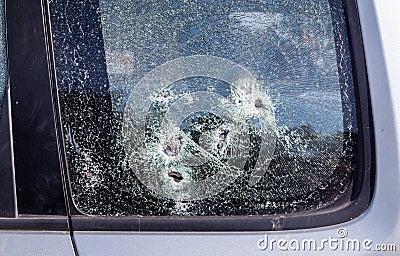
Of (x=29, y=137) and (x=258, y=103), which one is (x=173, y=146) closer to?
(x=258, y=103)

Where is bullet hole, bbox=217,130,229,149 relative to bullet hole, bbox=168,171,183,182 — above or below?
above

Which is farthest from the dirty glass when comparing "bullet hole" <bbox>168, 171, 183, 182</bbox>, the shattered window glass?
the shattered window glass

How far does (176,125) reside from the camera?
1.58 meters

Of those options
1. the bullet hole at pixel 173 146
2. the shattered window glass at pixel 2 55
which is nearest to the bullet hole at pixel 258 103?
the bullet hole at pixel 173 146

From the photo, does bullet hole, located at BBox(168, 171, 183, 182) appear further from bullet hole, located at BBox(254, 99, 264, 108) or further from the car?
bullet hole, located at BBox(254, 99, 264, 108)

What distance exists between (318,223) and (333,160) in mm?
156

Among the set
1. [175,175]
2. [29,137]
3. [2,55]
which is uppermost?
[2,55]

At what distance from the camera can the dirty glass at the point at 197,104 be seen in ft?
5.04

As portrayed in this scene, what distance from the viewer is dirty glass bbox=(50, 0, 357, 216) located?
154cm

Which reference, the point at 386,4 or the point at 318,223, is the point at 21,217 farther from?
the point at 386,4

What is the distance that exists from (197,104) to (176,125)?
0.24 feet

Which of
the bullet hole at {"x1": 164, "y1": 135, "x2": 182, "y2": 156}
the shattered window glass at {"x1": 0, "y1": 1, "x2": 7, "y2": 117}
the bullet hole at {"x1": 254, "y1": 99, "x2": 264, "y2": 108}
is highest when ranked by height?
the shattered window glass at {"x1": 0, "y1": 1, "x2": 7, "y2": 117}

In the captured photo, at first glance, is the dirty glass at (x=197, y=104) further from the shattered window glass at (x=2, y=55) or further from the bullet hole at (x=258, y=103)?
the shattered window glass at (x=2, y=55)

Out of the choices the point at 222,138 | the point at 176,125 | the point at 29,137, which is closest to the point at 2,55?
the point at 29,137
